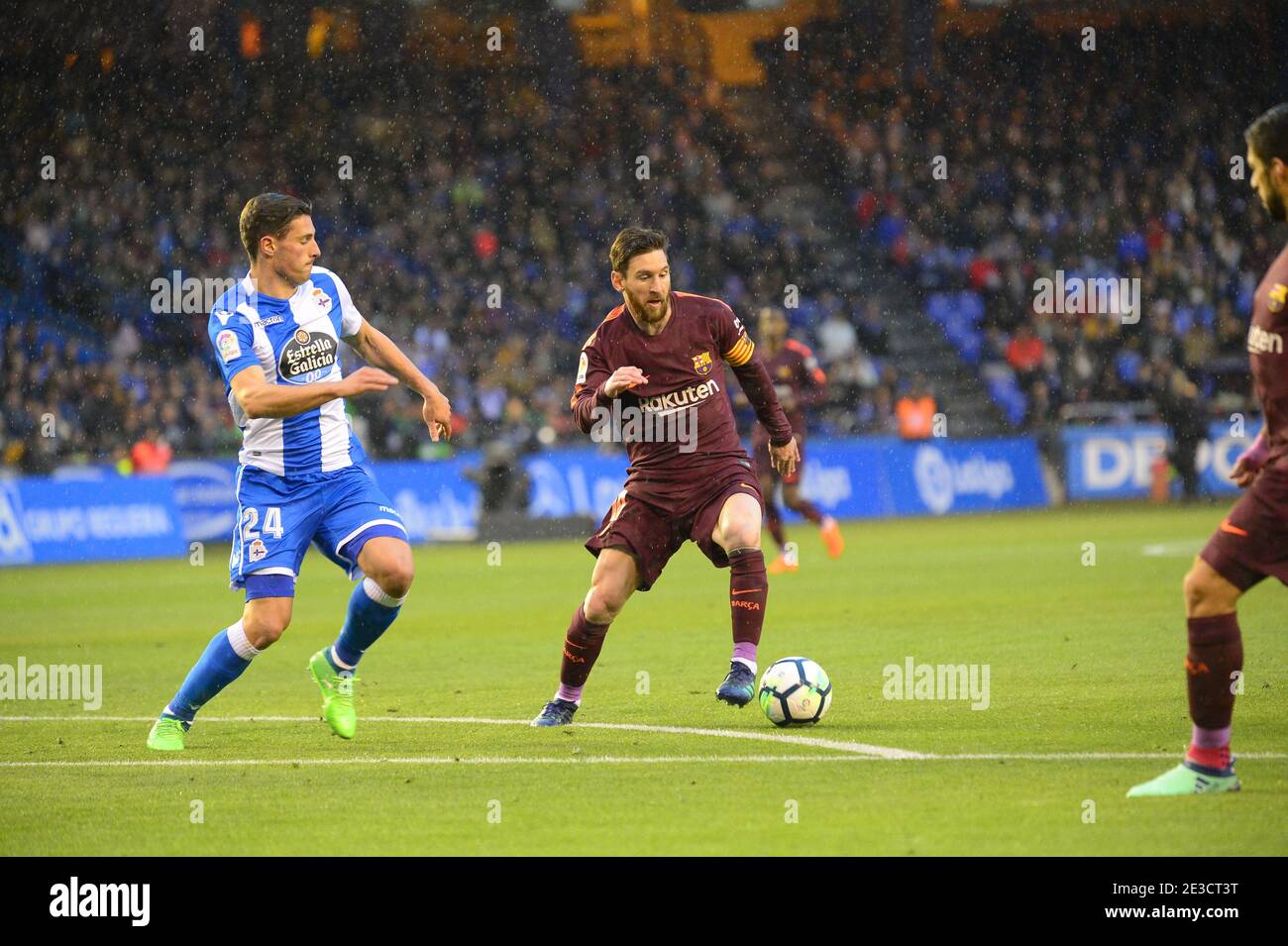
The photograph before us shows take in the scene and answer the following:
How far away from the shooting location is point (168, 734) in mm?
8125

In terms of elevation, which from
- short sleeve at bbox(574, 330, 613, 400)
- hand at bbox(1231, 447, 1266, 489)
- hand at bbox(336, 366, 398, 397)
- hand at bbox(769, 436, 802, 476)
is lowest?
hand at bbox(1231, 447, 1266, 489)

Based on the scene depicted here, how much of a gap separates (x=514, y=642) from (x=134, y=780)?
5.56 m

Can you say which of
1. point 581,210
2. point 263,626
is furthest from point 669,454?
point 581,210

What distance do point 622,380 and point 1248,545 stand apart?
9.87 feet

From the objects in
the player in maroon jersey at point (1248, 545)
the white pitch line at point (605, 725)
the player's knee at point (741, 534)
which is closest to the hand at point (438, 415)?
the player's knee at point (741, 534)

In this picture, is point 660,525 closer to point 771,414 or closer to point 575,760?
point 771,414

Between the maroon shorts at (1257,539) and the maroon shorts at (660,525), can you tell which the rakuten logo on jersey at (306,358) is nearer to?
the maroon shorts at (660,525)

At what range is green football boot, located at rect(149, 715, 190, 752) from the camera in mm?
8086

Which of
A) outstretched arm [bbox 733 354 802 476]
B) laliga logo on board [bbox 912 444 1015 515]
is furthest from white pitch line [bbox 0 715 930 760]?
laliga logo on board [bbox 912 444 1015 515]

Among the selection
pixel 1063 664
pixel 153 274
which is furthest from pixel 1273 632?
pixel 153 274

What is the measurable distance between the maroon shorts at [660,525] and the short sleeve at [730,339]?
551 millimetres

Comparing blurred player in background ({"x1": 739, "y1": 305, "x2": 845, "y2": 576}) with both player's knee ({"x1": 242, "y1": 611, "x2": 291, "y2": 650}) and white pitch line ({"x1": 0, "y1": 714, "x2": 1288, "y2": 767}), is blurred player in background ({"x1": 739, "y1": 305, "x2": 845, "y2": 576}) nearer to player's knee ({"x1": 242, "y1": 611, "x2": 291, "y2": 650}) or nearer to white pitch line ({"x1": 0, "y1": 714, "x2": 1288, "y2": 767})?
white pitch line ({"x1": 0, "y1": 714, "x2": 1288, "y2": 767})
